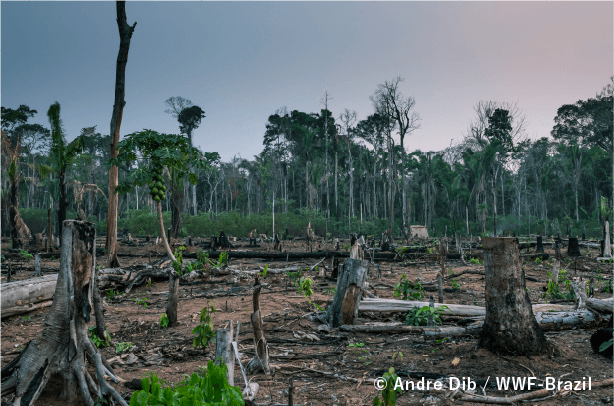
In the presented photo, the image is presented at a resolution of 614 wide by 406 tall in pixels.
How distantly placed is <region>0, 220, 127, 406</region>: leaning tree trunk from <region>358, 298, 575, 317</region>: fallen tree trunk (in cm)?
371

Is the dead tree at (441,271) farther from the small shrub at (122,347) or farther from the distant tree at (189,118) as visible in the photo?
the distant tree at (189,118)

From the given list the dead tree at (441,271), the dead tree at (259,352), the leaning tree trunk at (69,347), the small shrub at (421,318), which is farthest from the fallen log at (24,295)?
the dead tree at (441,271)

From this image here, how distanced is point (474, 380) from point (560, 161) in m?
51.4

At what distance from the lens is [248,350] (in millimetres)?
4336

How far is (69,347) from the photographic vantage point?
277 centimetres

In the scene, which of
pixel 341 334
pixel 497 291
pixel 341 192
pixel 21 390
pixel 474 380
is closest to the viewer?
pixel 21 390

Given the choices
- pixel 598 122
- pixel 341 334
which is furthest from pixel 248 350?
pixel 598 122

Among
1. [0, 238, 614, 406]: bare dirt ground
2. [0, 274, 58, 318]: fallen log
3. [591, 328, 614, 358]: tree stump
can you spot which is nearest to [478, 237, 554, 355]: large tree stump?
[0, 238, 614, 406]: bare dirt ground

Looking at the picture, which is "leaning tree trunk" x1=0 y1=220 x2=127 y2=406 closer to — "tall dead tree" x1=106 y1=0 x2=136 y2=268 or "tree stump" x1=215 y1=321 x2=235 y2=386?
"tree stump" x1=215 y1=321 x2=235 y2=386

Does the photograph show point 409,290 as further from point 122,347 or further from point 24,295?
point 24,295

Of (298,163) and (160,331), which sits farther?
(298,163)

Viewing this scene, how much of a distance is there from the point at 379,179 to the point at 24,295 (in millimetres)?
43342

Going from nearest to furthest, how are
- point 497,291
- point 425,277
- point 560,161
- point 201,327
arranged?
point 497,291
point 201,327
point 425,277
point 560,161

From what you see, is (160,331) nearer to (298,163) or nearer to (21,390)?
(21,390)
